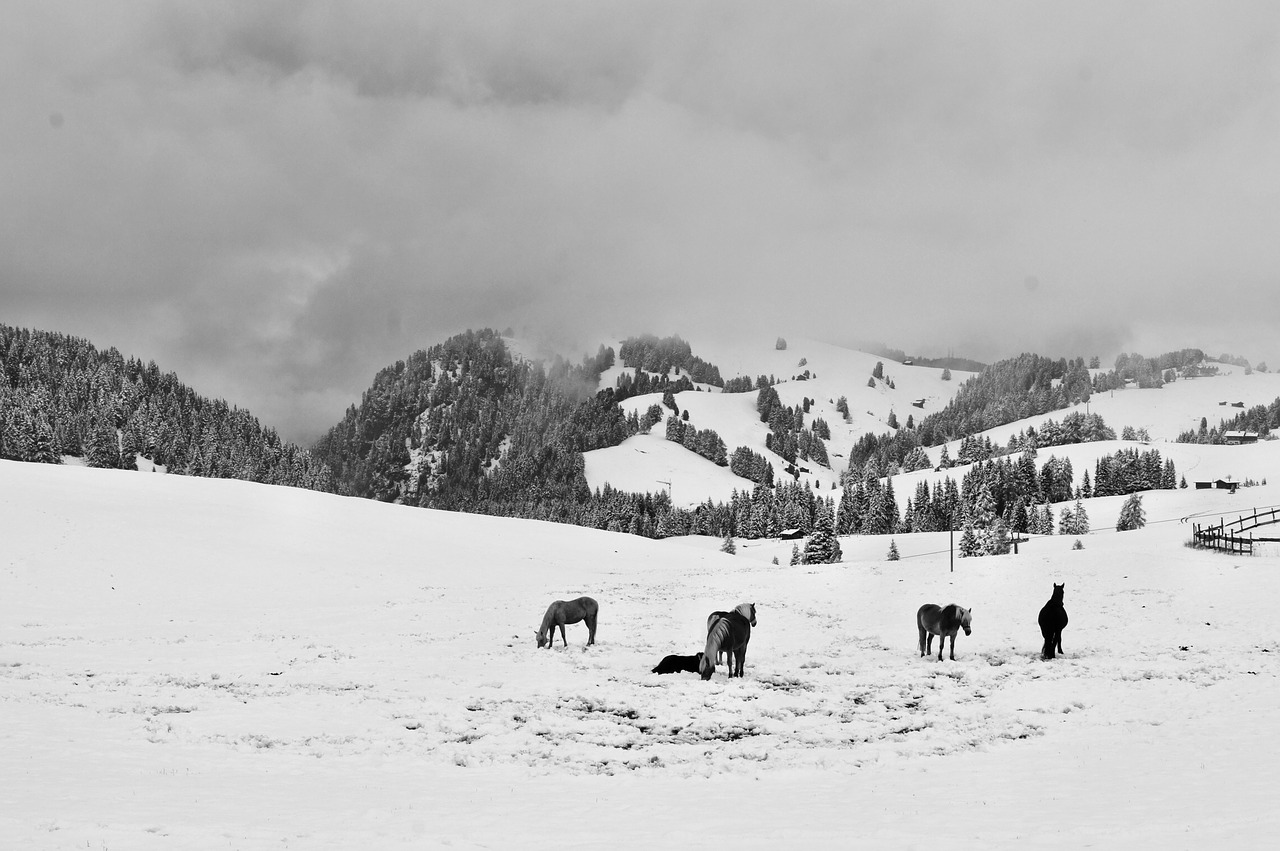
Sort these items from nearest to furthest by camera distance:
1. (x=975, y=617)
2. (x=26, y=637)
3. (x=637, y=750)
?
(x=637, y=750), (x=26, y=637), (x=975, y=617)

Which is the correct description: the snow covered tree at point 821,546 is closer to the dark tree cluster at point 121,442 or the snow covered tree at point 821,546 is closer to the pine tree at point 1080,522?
the pine tree at point 1080,522

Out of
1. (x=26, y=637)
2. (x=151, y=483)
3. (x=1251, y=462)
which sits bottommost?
(x=26, y=637)

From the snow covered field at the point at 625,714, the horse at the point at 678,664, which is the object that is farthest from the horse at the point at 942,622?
the horse at the point at 678,664

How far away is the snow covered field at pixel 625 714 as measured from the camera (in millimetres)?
10938

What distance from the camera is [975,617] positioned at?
32.9 meters

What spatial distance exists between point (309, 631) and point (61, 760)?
17.5 metres

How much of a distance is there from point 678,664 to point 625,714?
184 inches

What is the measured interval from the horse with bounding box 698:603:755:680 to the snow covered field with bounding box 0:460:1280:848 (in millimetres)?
553

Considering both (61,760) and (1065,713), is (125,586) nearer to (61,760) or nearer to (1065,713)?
(61,760)

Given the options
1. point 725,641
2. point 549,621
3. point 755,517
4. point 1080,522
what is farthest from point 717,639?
point 755,517

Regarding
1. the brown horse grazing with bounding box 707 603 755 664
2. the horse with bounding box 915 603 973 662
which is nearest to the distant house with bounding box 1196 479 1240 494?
the horse with bounding box 915 603 973 662

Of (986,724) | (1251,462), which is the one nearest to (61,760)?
(986,724)

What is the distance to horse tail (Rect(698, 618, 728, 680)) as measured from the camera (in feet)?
71.6

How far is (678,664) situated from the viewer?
75.2 ft
